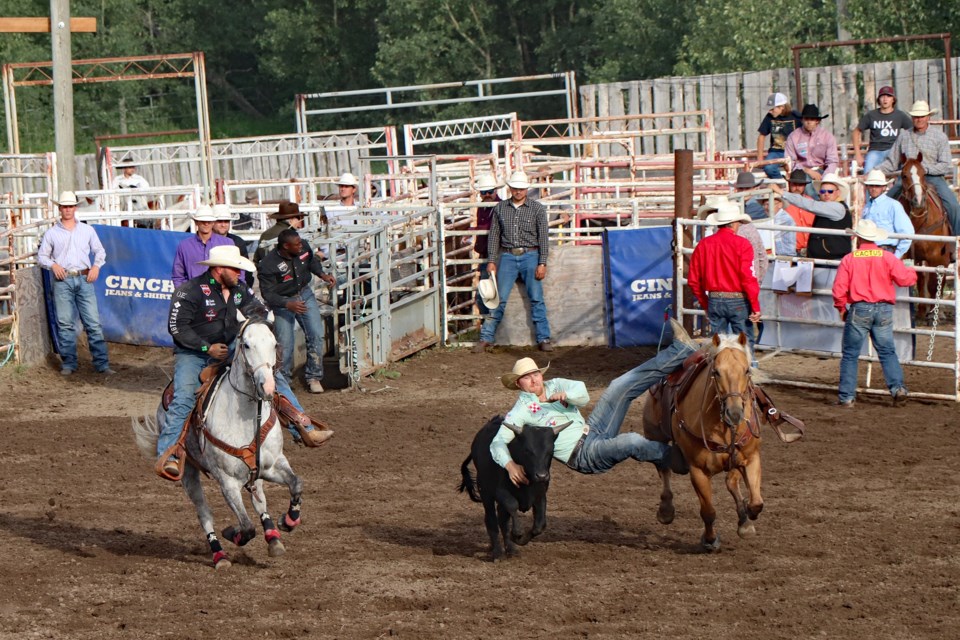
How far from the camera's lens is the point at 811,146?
17.2 meters

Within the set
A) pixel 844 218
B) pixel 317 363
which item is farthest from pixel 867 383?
pixel 317 363

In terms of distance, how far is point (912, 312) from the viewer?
1285 cm

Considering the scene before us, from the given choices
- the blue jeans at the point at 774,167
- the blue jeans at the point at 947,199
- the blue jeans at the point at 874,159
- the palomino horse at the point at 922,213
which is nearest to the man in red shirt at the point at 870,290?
the palomino horse at the point at 922,213

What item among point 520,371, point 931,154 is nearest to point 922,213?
point 931,154

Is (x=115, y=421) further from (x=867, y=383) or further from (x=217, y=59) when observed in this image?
(x=217, y=59)

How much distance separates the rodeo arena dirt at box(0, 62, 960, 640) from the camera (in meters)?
7.34

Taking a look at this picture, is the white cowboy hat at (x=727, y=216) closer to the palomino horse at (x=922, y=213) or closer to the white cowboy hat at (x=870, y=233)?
the white cowboy hat at (x=870, y=233)

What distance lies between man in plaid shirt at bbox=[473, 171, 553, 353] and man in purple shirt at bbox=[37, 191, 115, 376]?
176 inches

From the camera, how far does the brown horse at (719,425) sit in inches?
303

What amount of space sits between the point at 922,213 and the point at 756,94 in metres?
14.5

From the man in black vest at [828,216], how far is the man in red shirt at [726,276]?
1.75 meters

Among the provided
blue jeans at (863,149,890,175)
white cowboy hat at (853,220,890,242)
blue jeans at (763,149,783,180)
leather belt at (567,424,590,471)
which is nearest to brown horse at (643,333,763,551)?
leather belt at (567,424,590,471)

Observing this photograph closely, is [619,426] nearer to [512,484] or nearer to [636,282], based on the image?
[512,484]

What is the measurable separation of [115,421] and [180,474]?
16.8 ft
